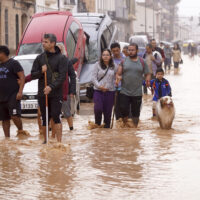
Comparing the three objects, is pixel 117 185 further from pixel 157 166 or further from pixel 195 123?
pixel 195 123

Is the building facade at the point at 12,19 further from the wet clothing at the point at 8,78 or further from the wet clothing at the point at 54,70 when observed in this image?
the wet clothing at the point at 54,70

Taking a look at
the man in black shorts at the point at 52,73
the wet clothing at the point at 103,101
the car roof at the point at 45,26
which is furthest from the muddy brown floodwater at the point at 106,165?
the car roof at the point at 45,26

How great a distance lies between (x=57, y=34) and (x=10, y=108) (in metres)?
9.84

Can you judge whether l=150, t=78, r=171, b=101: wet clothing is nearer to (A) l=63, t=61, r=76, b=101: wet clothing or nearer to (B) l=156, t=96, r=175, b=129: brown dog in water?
(B) l=156, t=96, r=175, b=129: brown dog in water

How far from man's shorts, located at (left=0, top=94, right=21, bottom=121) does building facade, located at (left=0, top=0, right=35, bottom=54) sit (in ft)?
92.5

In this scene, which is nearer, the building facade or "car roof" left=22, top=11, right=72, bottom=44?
"car roof" left=22, top=11, right=72, bottom=44

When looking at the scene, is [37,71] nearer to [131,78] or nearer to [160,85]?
[131,78]

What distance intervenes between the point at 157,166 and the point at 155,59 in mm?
11122

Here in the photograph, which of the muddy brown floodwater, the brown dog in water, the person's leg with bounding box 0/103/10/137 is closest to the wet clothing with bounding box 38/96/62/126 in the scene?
the muddy brown floodwater

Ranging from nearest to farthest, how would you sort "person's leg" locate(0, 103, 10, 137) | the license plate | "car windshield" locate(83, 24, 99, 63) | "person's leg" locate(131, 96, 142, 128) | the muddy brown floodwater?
the muddy brown floodwater < "person's leg" locate(0, 103, 10, 137) < "person's leg" locate(131, 96, 142, 128) < the license plate < "car windshield" locate(83, 24, 99, 63)

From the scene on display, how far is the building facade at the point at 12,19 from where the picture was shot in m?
40.0

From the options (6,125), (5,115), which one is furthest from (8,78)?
(6,125)

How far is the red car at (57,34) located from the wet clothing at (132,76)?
7.85 metres

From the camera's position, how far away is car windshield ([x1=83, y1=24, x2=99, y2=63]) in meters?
23.5
